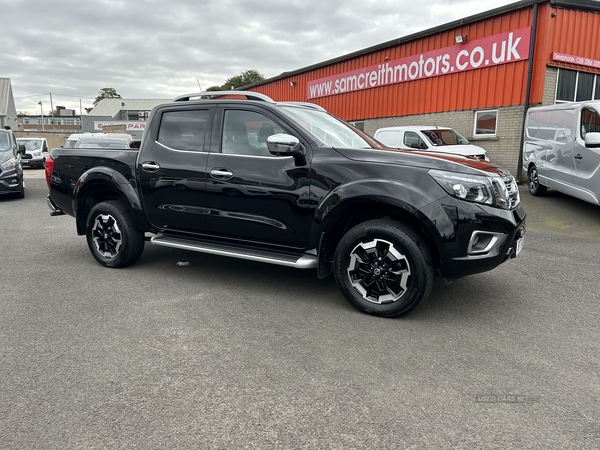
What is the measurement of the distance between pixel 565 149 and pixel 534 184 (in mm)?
2001

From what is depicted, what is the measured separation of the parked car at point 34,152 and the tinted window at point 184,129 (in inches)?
825

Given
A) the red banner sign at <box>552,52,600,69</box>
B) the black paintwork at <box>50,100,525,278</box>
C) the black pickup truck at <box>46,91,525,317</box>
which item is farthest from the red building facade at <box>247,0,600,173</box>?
the black paintwork at <box>50,100,525,278</box>

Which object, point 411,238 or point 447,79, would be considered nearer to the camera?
point 411,238

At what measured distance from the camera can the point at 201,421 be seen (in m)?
2.50

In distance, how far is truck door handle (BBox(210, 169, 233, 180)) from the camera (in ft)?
14.7

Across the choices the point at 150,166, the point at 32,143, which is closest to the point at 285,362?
the point at 150,166

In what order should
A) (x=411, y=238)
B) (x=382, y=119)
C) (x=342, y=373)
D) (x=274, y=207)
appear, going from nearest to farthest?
(x=342, y=373) < (x=411, y=238) < (x=274, y=207) < (x=382, y=119)

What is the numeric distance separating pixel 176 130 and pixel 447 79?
41.5 feet

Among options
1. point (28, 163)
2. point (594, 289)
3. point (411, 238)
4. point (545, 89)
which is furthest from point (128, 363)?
point (28, 163)

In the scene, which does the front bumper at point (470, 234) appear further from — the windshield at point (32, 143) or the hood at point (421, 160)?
the windshield at point (32, 143)

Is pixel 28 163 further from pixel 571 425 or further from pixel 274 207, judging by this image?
pixel 571 425

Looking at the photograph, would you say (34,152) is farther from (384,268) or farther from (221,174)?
(384,268)

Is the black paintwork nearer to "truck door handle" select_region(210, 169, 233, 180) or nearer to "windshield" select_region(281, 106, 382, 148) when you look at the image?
"truck door handle" select_region(210, 169, 233, 180)

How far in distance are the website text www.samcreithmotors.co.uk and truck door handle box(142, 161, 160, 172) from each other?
1168 cm
